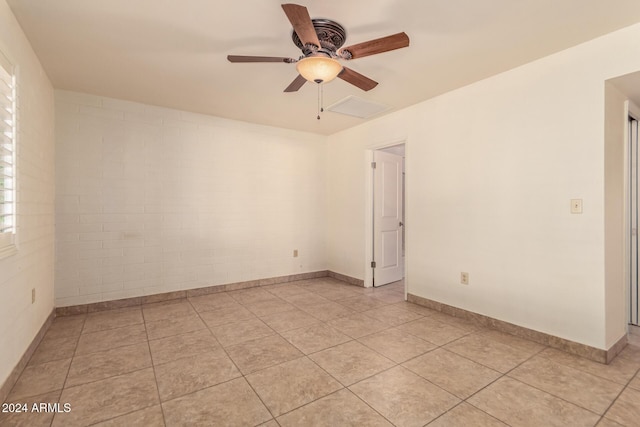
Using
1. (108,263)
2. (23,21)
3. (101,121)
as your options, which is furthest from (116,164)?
(23,21)

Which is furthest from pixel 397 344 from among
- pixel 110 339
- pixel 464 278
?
pixel 110 339

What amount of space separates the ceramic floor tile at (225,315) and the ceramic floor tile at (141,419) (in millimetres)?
1310

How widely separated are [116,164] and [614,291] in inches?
204

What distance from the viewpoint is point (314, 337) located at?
2.81 metres

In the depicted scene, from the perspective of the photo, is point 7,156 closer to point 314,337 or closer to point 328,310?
point 314,337

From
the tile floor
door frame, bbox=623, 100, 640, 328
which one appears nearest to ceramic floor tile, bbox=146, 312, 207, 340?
the tile floor

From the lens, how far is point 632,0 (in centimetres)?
191

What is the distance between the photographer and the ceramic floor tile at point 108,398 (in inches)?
68.2

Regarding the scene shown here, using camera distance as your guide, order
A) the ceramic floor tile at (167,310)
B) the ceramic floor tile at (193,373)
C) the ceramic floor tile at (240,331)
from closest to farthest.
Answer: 1. the ceramic floor tile at (193,373)
2. the ceramic floor tile at (240,331)
3. the ceramic floor tile at (167,310)

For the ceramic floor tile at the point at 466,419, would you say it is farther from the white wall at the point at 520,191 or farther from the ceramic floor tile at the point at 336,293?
the ceramic floor tile at the point at 336,293

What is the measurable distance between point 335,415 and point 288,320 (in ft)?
5.13

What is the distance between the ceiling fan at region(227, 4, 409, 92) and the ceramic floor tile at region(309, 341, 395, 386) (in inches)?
82.4

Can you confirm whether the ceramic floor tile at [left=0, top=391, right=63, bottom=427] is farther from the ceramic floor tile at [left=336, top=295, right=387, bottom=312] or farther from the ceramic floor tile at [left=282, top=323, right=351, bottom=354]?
the ceramic floor tile at [left=336, top=295, right=387, bottom=312]

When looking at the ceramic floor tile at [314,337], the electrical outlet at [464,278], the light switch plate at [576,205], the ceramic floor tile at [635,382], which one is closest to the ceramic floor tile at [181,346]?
the ceramic floor tile at [314,337]
